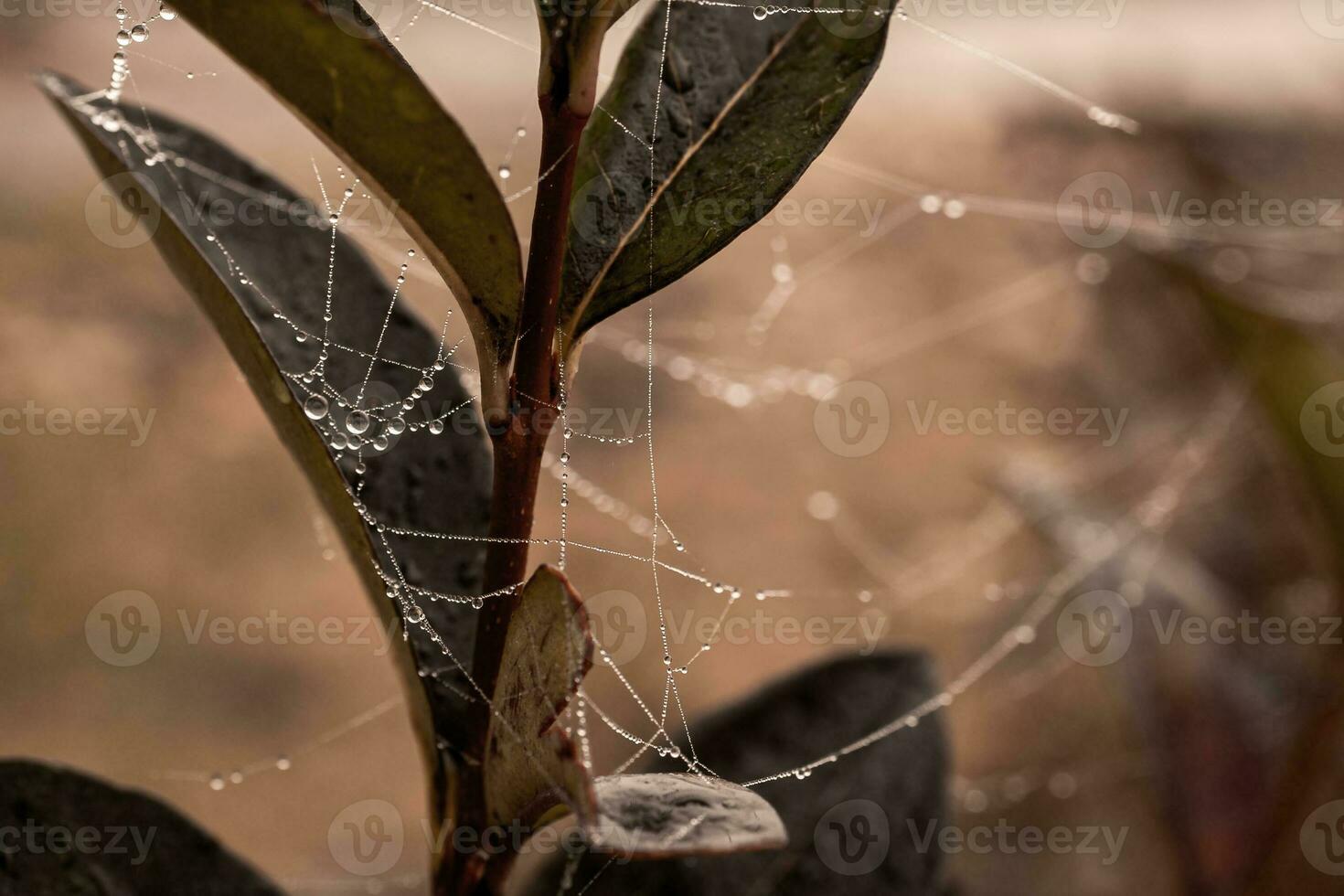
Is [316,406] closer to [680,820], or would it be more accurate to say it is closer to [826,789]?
[680,820]

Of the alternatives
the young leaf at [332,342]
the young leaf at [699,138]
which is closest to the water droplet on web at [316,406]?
the young leaf at [332,342]

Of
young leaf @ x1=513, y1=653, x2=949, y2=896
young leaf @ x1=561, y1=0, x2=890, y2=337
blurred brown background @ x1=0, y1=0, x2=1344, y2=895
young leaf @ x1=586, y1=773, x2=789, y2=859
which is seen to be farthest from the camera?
blurred brown background @ x1=0, y1=0, x2=1344, y2=895

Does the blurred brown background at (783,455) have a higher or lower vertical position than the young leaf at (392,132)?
lower

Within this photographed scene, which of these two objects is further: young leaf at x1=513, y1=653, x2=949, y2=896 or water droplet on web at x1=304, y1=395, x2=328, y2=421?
young leaf at x1=513, y1=653, x2=949, y2=896

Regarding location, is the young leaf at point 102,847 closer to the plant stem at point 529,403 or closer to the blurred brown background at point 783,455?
the plant stem at point 529,403

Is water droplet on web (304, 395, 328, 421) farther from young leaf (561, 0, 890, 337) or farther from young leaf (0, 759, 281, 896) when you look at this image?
young leaf (0, 759, 281, 896)

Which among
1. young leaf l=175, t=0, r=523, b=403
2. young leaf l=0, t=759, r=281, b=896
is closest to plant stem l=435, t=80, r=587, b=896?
young leaf l=175, t=0, r=523, b=403
